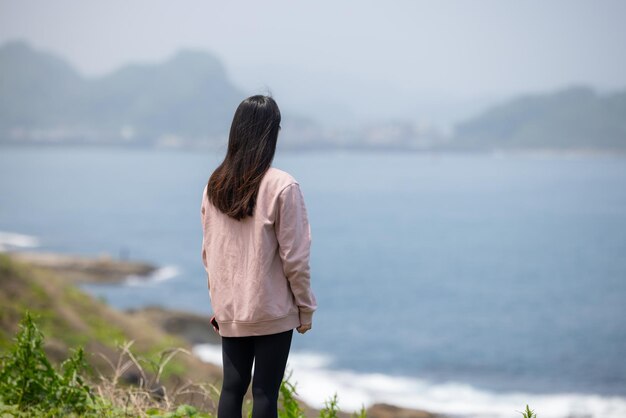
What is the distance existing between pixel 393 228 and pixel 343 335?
41.5 metres

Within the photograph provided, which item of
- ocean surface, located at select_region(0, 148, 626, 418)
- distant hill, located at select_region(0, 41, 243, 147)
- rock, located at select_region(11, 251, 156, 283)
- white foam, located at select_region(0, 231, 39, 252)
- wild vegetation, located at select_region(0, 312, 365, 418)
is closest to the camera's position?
wild vegetation, located at select_region(0, 312, 365, 418)

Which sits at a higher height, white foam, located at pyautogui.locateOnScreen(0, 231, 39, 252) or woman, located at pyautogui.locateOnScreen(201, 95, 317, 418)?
woman, located at pyautogui.locateOnScreen(201, 95, 317, 418)

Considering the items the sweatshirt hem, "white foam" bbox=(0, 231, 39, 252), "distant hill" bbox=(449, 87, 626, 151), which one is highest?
"distant hill" bbox=(449, 87, 626, 151)

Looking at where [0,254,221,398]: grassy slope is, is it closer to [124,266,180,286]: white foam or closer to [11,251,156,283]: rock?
[11,251,156,283]: rock

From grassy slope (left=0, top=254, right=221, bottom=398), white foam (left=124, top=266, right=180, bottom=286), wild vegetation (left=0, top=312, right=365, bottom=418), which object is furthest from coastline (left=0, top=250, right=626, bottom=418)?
wild vegetation (left=0, top=312, right=365, bottom=418)

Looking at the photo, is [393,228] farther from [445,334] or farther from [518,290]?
[445,334]

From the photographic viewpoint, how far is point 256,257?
10.6 ft

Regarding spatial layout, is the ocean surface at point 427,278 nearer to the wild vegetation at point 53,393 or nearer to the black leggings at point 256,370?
the black leggings at point 256,370

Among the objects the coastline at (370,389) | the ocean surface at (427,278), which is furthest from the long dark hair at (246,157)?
the coastline at (370,389)

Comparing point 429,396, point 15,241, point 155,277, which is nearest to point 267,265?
point 429,396

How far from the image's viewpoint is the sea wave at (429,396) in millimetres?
21234

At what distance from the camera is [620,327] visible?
Result: 35.2 m

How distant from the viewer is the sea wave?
21.2m

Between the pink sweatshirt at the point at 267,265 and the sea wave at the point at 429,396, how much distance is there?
1731cm
